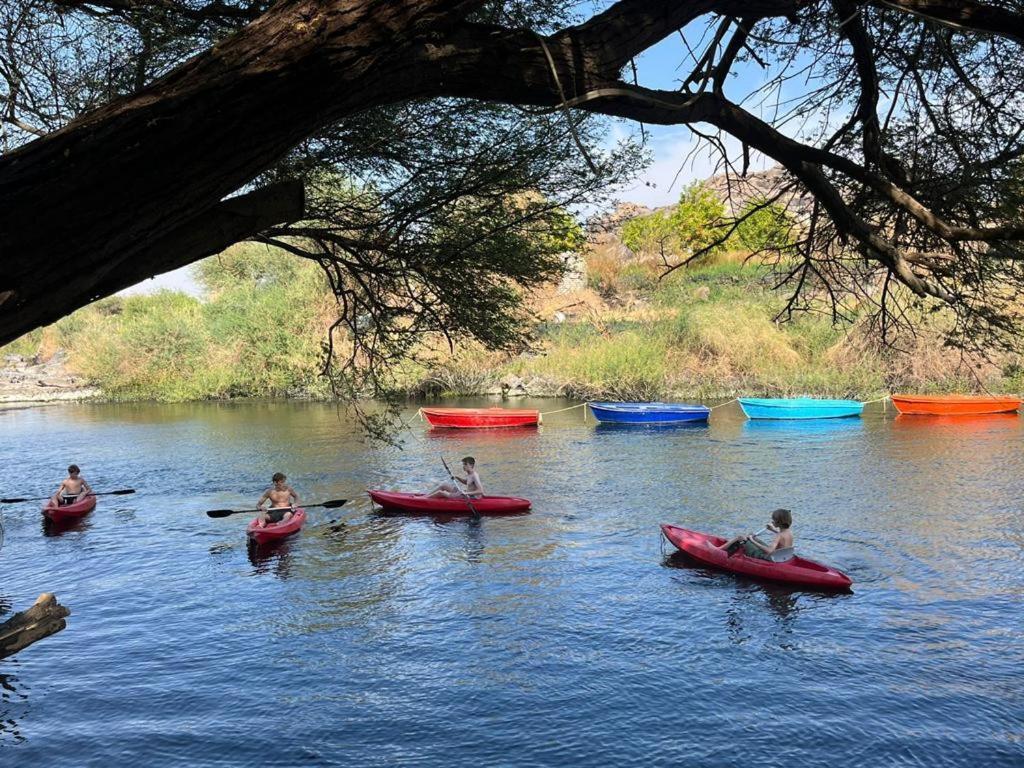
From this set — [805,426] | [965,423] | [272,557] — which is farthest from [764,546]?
[965,423]

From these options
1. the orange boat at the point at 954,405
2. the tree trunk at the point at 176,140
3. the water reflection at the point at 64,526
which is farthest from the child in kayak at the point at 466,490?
the orange boat at the point at 954,405

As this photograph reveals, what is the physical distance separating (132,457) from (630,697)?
69.6ft

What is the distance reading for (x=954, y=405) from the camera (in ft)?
103

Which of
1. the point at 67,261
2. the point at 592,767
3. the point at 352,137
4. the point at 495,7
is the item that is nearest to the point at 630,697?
the point at 592,767

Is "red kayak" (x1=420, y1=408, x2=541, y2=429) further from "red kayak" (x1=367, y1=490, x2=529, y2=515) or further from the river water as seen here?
"red kayak" (x1=367, y1=490, x2=529, y2=515)

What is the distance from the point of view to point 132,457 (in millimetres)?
27172

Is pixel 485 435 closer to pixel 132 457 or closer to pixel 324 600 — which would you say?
pixel 132 457

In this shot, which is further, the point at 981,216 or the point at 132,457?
the point at 132,457

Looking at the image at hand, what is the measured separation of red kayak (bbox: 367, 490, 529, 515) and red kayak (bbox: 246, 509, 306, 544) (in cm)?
229

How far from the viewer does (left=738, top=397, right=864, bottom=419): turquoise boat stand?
31656 millimetres

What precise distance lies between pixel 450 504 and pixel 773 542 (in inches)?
274

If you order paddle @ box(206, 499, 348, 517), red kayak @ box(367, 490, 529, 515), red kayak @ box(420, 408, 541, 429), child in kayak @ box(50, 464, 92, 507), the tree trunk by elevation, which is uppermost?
the tree trunk

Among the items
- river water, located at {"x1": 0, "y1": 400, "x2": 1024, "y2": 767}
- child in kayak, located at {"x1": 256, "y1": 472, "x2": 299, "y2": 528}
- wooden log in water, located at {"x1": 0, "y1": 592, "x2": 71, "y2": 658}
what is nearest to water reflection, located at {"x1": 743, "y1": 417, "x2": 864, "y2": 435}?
river water, located at {"x1": 0, "y1": 400, "x2": 1024, "y2": 767}

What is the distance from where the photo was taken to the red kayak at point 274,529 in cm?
1609
